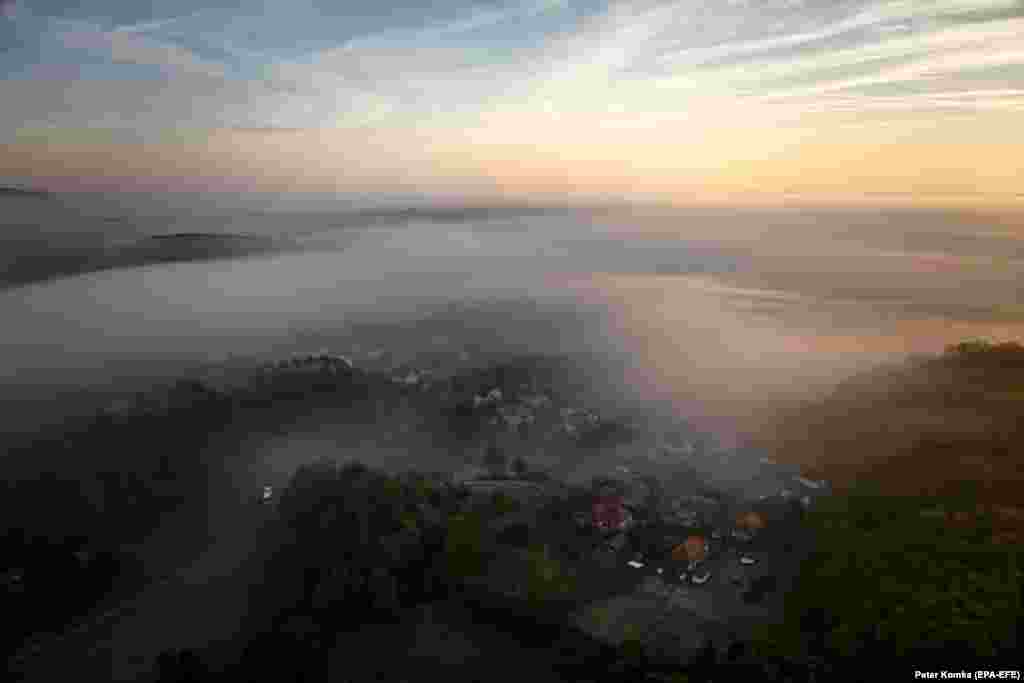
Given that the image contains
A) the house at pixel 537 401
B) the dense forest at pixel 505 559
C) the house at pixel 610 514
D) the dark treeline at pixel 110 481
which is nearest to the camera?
the dense forest at pixel 505 559

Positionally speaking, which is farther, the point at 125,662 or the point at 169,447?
the point at 169,447

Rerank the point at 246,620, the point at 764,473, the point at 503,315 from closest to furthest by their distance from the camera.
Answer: the point at 246,620 < the point at 764,473 < the point at 503,315

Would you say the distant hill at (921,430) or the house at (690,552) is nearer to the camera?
the house at (690,552)

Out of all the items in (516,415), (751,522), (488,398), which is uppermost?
(488,398)

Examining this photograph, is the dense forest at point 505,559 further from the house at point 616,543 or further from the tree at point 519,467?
the house at point 616,543

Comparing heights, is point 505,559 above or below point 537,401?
below

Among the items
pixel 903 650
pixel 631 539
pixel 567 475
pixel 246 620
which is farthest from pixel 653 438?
pixel 246 620

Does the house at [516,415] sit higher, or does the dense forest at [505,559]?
the house at [516,415]

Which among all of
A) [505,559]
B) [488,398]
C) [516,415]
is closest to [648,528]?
[505,559]

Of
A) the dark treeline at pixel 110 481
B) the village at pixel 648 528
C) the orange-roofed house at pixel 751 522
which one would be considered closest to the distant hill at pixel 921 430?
the village at pixel 648 528

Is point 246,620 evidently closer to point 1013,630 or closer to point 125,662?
point 125,662

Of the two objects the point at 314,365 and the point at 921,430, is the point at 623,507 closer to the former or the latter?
the point at 921,430
